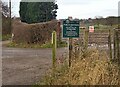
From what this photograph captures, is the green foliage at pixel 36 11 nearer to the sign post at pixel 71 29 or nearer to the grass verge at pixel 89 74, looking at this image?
the sign post at pixel 71 29

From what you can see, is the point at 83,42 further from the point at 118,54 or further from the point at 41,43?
the point at 41,43

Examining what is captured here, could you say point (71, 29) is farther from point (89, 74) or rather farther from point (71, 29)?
point (89, 74)

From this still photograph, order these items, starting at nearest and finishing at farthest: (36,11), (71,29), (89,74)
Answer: (89,74) < (71,29) < (36,11)

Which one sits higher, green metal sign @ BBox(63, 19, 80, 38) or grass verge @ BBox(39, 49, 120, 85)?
green metal sign @ BBox(63, 19, 80, 38)

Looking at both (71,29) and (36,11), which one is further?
(36,11)

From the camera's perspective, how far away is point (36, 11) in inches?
1427

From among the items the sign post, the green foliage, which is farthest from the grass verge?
the green foliage

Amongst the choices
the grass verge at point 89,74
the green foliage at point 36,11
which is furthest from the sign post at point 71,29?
the green foliage at point 36,11

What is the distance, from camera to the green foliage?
3554 cm

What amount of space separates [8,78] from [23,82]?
751 mm

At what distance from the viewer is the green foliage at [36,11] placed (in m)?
35.5

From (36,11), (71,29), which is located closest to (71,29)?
(71,29)

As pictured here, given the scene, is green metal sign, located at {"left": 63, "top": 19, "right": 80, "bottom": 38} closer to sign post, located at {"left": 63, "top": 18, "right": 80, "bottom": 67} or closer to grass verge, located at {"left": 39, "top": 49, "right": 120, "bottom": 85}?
sign post, located at {"left": 63, "top": 18, "right": 80, "bottom": 67}

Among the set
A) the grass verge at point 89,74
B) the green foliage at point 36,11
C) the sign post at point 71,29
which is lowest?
the grass verge at point 89,74
